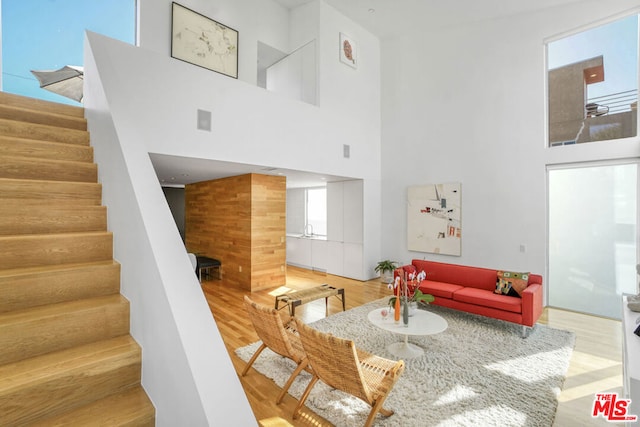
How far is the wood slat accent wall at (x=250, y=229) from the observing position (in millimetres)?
6160

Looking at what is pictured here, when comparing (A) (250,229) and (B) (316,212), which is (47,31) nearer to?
(A) (250,229)

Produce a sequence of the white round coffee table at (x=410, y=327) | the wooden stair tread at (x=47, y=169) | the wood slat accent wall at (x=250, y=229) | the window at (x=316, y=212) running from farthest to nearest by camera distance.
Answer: the window at (x=316, y=212) < the wood slat accent wall at (x=250, y=229) < the white round coffee table at (x=410, y=327) < the wooden stair tread at (x=47, y=169)

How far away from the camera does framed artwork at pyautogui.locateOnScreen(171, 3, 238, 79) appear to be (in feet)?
16.5

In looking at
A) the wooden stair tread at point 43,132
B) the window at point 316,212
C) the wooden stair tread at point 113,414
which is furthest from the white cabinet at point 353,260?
the wooden stair tread at point 113,414

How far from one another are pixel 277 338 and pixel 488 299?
307cm

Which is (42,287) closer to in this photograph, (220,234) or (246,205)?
(246,205)

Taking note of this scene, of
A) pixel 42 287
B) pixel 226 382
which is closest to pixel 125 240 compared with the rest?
pixel 42 287

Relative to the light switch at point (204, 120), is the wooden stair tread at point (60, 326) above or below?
below

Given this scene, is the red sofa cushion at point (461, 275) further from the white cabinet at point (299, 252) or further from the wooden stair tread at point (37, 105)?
the wooden stair tread at point (37, 105)

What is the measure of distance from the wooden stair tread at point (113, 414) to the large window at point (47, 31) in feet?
16.6

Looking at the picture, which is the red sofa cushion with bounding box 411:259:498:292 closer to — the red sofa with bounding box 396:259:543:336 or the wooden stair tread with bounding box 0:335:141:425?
the red sofa with bounding box 396:259:543:336

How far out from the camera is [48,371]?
1249 millimetres

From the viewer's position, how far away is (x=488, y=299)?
4.22 metres

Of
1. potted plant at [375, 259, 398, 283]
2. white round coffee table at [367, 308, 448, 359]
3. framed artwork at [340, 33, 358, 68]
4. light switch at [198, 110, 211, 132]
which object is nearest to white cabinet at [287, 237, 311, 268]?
potted plant at [375, 259, 398, 283]
